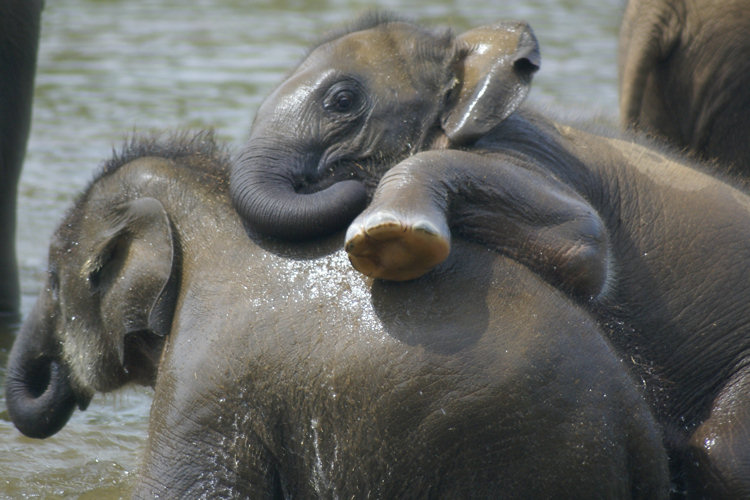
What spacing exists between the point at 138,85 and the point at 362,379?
31.5ft

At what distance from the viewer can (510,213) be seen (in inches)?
160

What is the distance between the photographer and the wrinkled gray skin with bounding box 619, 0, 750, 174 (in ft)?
20.8

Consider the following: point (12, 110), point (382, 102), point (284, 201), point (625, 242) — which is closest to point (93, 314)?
point (284, 201)

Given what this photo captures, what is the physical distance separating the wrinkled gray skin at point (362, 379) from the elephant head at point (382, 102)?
342 millimetres

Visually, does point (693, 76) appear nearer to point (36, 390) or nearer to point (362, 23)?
point (362, 23)

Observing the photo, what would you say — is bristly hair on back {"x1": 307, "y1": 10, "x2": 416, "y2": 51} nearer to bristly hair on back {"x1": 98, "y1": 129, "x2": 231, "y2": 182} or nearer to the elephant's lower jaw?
bristly hair on back {"x1": 98, "y1": 129, "x2": 231, "y2": 182}

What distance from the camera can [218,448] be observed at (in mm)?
4031

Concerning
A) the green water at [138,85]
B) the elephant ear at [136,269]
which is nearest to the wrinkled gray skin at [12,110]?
the green water at [138,85]

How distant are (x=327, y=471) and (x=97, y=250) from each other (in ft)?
3.97

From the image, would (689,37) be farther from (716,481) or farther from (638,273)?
(716,481)

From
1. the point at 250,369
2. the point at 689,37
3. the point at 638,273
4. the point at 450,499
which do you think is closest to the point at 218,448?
the point at 250,369

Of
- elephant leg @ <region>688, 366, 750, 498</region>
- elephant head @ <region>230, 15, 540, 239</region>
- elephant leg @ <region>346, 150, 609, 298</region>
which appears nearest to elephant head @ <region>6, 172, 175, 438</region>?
elephant head @ <region>230, 15, 540, 239</region>

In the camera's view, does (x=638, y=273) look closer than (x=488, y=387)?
No

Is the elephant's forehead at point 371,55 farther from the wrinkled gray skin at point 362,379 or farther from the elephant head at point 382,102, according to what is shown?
the wrinkled gray skin at point 362,379
